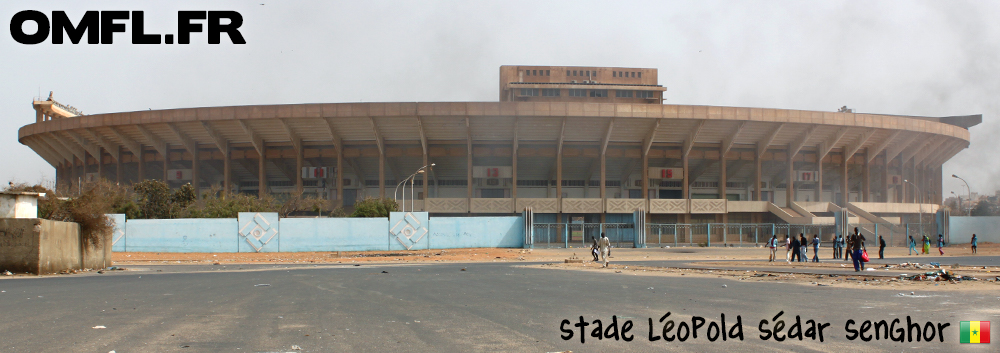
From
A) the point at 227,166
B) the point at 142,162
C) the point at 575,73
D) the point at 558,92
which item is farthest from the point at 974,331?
the point at 575,73

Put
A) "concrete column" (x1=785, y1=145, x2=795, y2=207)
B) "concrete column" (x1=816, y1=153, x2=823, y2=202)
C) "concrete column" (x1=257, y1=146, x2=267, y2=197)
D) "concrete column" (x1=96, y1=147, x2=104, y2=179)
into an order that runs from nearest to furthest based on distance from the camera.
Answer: "concrete column" (x1=257, y1=146, x2=267, y2=197)
"concrete column" (x1=785, y1=145, x2=795, y2=207)
"concrete column" (x1=816, y1=153, x2=823, y2=202)
"concrete column" (x1=96, y1=147, x2=104, y2=179)

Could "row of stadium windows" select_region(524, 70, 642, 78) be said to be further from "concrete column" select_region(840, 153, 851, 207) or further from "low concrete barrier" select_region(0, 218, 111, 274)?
"low concrete barrier" select_region(0, 218, 111, 274)

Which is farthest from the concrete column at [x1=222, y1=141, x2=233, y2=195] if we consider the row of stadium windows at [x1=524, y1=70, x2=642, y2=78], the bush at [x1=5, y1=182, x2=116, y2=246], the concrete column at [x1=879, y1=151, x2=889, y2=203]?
Answer: the concrete column at [x1=879, y1=151, x2=889, y2=203]

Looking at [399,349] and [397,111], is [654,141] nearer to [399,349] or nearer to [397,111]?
[397,111]

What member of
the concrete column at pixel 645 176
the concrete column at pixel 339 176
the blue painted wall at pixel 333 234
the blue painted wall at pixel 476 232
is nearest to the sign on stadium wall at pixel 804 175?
the concrete column at pixel 645 176

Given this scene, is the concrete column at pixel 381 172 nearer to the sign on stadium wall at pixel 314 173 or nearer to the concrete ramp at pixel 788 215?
the sign on stadium wall at pixel 314 173

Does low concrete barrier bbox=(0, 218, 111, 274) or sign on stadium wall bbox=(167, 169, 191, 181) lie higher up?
sign on stadium wall bbox=(167, 169, 191, 181)

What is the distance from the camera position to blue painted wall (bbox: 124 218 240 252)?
37312 mm

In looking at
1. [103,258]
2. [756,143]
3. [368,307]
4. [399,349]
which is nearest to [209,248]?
[103,258]

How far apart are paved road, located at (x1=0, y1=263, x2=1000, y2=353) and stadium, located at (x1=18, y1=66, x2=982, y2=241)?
138 feet

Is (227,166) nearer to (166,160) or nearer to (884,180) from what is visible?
(166,160)

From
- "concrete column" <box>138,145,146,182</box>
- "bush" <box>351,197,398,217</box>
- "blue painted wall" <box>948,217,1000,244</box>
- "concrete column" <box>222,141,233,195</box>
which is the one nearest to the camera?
"bush" <box>351,197,398,217</box>

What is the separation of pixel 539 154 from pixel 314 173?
20.8 metres

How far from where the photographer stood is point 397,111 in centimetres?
5538
